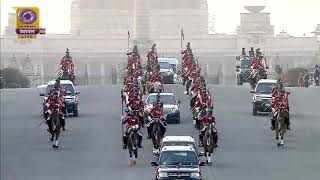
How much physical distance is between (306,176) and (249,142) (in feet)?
35.7

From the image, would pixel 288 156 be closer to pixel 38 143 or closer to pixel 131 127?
pixel 131 127

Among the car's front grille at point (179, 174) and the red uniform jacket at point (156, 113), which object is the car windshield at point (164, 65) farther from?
the car's front grille at point (179, 174)

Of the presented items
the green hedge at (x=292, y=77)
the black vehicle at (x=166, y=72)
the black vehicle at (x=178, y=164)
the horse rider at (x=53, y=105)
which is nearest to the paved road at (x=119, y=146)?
the horse rider at (x=53, y=105)

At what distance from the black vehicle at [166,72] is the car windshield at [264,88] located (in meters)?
22.5

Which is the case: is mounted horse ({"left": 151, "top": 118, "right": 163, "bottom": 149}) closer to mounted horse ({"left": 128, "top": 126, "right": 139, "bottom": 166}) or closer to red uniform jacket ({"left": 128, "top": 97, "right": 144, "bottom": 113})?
mounted horse ({"left": 128, "top": 126, "right": 139, "bottom": 166})

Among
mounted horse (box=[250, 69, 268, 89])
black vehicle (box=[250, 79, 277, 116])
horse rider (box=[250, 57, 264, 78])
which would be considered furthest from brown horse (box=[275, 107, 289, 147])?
mounted horse (box=[250, 69, 268, 89])

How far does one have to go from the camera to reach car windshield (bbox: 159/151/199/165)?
44.2 meters

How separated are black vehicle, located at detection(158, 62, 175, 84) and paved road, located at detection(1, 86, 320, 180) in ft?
33.5

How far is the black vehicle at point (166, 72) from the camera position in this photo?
9189 centimetres

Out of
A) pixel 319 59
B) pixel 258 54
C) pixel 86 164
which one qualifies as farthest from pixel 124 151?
pixel 319 59

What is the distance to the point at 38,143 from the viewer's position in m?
59.8

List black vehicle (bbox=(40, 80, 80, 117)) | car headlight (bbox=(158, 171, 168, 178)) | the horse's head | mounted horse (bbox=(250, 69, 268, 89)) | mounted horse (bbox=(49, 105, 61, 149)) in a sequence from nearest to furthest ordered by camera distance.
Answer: car headlight (bbox=(158, 171, 168, 178)) < the horse's head < mounted horse (bbox=(49, 105, 61, 149)) < black vehicle (bbox=(40, 80, 80, 117)) < mounted horse (bbox=(250, 69, 268, 89))

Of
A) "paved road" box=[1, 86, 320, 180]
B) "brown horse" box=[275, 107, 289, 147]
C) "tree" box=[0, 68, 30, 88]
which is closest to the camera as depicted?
"paved road" box=[1, 86, 320, 180]

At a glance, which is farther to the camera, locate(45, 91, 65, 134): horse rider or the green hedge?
the green hedge
